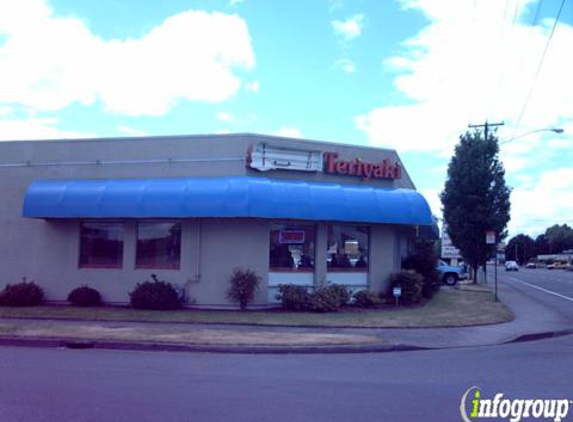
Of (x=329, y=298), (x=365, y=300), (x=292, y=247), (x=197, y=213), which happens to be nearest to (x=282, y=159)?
(x=292, y=247)

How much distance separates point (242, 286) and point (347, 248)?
4.52m

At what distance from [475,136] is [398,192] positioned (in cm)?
1615

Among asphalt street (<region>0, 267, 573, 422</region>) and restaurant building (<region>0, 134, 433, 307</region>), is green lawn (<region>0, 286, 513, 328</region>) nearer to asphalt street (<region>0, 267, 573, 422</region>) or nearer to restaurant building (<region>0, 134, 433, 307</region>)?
restaurant building (<region>0, 134, 433, 307</region>)

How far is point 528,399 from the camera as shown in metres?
8.30

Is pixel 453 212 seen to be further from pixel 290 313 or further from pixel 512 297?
pixel 290 313

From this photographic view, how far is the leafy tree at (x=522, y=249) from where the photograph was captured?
568 feet

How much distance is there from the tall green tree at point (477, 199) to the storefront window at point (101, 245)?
2010 cm

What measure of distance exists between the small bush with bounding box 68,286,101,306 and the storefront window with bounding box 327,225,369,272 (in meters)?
7.71

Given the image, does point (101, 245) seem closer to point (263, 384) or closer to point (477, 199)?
point (263, 384)

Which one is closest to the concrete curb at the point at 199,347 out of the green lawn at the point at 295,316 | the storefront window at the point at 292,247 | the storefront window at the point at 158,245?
the green lawn at the point at 295,316

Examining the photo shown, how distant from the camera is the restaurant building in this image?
19.3 m

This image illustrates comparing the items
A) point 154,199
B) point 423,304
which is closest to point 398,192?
point 423,304

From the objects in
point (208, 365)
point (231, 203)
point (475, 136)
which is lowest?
point (208, 365)

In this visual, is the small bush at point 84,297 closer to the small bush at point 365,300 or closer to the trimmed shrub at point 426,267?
the small bush at point 365,300
